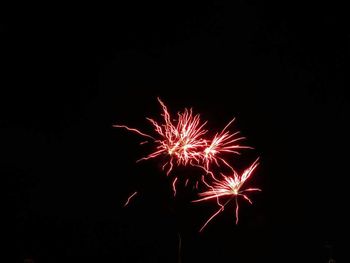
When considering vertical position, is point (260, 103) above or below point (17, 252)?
above

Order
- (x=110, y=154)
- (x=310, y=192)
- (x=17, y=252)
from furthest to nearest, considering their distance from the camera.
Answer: (x=310, y=192) → (x=110, y=154) → (x=17, y=252)

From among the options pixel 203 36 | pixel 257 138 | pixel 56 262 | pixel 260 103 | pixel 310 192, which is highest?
pixel 203 36

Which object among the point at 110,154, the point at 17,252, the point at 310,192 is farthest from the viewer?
the point at 310,192

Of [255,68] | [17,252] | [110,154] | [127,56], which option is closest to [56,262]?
[17,252]

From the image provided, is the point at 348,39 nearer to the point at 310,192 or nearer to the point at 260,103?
the point at 260,103

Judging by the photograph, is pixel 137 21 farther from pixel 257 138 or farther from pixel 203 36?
pixel 257 138

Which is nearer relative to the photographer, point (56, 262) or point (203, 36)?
point (56, 262)
